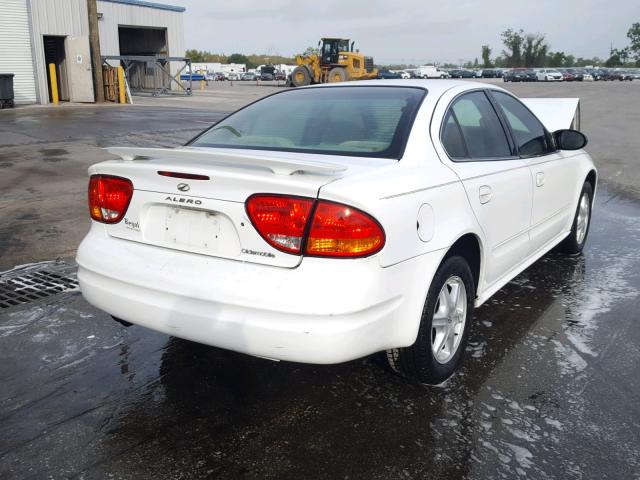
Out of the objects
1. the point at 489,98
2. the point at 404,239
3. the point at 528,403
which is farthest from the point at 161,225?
the point at 489,98

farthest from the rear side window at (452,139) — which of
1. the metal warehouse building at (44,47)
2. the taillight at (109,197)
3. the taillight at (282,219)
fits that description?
the metal warehouse building at (44,47)

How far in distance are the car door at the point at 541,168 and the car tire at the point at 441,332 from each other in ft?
3.89

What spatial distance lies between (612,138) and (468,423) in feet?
45.5

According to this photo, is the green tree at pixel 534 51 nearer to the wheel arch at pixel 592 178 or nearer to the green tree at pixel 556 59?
the green tree at pixel 556 59

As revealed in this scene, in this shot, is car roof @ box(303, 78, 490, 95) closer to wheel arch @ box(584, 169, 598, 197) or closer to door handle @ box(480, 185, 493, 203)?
door handle @ box(480, 185, 493, 203)

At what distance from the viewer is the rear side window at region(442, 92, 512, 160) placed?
3.65 metres

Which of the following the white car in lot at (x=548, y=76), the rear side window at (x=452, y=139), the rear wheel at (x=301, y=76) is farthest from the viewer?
the white car in lot at (x=548, y=76)

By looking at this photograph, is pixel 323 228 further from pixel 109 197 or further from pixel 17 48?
pixel 17 48

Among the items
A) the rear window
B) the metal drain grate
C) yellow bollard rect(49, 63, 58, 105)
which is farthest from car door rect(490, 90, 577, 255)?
yellow bollard rect(49, 63, 58, 105)

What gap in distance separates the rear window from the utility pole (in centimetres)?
2356

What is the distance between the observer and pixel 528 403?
3.10 meters

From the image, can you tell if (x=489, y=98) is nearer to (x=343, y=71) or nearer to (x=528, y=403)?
(x=528, y=403)

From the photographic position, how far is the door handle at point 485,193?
11.3 feet

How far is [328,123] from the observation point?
3.54 metres
